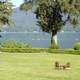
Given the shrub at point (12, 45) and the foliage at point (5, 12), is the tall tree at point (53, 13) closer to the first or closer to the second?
the foliage at point (5, 12)

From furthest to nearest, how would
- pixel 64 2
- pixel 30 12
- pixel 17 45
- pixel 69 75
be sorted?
pixel 30 12 → pixel 64 2 → pixel 17 45 → pixel 69 75

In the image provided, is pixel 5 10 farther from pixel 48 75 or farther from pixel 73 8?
pixel 48 75

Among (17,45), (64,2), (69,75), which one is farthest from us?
(64,2)

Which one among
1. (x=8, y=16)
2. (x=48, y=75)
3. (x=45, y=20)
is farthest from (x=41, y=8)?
(x=48, y=75)

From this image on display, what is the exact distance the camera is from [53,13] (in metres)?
59.0

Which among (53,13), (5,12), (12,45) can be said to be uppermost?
(5,12)

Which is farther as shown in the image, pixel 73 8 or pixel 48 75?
pixel 73 8

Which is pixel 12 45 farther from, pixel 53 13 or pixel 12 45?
pixel 53 13

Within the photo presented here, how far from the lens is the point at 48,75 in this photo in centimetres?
2195

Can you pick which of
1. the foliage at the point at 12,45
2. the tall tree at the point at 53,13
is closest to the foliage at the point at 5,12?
the foliage at the point at 12,45

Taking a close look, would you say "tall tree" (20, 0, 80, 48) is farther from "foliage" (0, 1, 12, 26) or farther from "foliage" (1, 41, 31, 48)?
"foliage" (1, 41, 31, 48)

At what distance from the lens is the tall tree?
58.2 meters

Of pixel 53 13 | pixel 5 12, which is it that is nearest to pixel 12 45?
pixel 5 12

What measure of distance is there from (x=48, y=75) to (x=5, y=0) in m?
35.4
